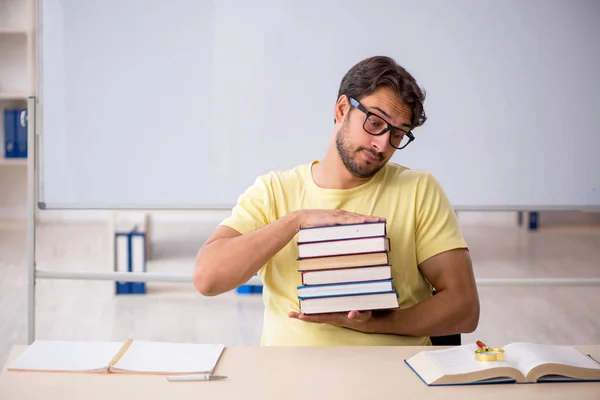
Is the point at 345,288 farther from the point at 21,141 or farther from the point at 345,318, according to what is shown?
the point at 21,141

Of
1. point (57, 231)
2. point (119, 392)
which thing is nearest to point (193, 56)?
point (119, 392)

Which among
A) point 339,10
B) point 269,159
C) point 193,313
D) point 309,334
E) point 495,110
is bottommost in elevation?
point 193,313

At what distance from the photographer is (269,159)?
2.96 m

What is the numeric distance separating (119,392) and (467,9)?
6.95 ft

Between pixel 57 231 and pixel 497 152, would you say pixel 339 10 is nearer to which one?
pixel 497 152

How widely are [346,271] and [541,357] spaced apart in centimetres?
41

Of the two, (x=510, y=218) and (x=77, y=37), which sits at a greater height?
(x=77, y=37)

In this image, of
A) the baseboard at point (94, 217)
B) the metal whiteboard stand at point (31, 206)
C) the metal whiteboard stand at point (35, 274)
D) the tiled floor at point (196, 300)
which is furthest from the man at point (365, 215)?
the baseboard at point (94, 217)

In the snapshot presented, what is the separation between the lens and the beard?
1814 mm

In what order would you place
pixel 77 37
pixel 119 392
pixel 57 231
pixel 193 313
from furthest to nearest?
pixel 57 231
pixel 193 313
pixel 77 37
pixel 119 392

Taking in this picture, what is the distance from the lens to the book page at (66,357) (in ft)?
4.58

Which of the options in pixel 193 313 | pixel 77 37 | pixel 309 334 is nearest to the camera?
pixel 309 334

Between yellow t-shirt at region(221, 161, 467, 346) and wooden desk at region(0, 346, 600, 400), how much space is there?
31 cm

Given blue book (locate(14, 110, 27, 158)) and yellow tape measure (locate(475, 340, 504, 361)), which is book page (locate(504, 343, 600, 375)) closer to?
yellow tape measure (locate(475, 340, 504, 361))
